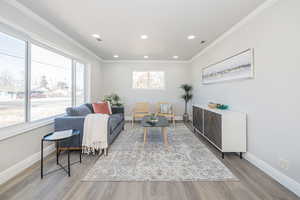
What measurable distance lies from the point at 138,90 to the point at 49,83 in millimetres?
3367

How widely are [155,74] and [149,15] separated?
3538 mm

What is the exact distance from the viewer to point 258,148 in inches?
85.2

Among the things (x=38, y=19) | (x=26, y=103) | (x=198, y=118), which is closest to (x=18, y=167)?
(x=26, y=103)

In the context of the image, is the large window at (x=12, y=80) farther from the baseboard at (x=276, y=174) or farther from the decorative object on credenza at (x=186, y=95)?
the decorative object on credenza at (x=186, y=95)

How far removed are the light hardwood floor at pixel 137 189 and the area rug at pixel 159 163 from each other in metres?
0.12

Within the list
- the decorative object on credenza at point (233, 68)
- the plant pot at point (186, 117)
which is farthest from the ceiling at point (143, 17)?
the plant pot at point (186, 117)

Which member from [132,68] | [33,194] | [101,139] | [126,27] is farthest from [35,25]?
[132,68]

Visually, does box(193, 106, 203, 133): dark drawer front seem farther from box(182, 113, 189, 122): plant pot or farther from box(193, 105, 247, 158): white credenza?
box(182, 113, 189, 122): plant pot

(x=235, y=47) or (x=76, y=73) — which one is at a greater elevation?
(x=235, y=47)

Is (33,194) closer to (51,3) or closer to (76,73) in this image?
(51,3)

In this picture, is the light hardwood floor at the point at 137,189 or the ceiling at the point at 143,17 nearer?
the light hardwood floor at the point at 137,189

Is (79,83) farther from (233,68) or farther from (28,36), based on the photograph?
(233,68)

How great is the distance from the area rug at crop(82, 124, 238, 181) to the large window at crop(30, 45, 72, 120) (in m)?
1.57

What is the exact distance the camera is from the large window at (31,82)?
1.97 meters
